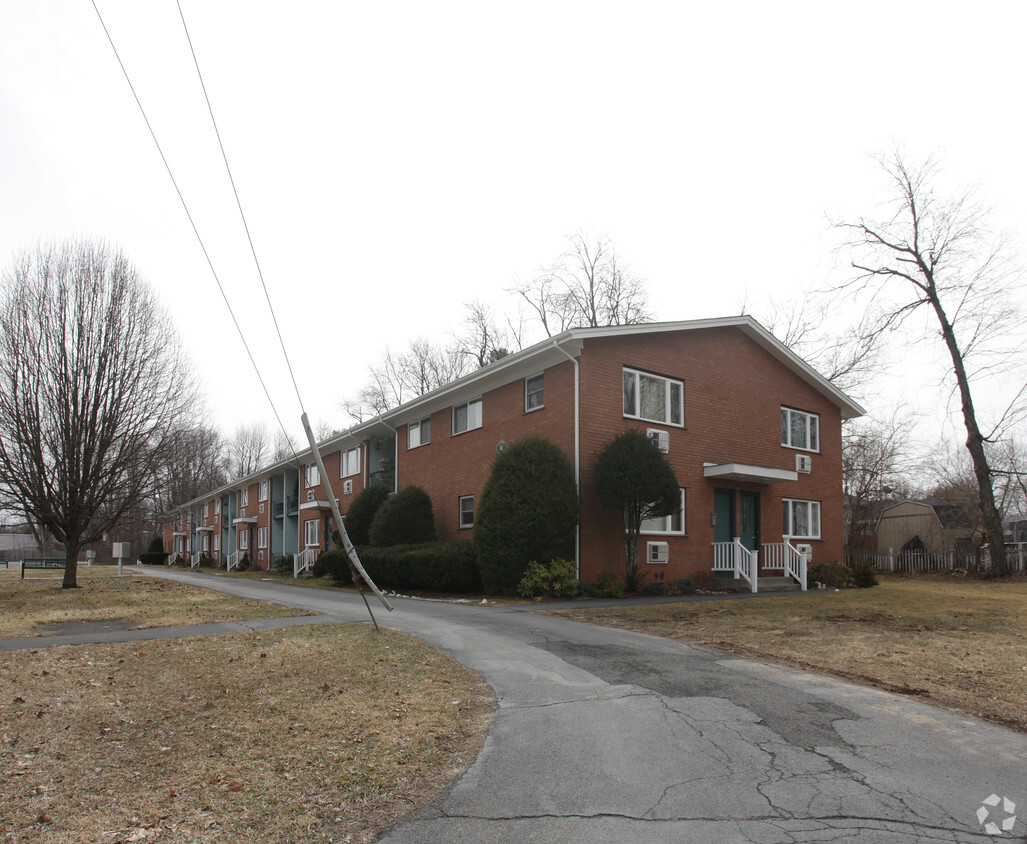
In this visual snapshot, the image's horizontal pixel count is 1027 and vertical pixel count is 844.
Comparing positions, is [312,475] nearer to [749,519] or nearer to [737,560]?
[749,519]

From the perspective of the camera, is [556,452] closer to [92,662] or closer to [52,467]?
[92,662]

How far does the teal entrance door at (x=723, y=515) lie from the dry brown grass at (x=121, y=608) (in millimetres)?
11586

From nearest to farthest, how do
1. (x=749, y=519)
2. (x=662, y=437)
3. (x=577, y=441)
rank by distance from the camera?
(x=577, y=441) → (x=662, y=437) → (x=749, y=519)

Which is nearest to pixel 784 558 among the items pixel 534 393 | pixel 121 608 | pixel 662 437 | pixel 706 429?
pixel 706 429

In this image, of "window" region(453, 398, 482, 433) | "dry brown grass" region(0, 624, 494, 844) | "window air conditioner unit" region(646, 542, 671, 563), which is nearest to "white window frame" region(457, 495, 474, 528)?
"window" region(453, 398, 482, 433)

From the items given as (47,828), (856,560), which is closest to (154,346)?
(47,828)

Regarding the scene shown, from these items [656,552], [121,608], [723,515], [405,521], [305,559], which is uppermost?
[723,515]

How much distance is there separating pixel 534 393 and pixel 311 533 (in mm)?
19488

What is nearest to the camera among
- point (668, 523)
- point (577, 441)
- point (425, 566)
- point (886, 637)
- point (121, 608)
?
point (886, 637)

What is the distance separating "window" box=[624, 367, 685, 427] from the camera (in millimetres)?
19031

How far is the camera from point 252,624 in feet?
39.0

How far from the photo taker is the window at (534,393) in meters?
19.3

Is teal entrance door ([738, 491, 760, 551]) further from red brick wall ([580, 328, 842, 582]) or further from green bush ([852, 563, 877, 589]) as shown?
green bush ([852, 563, 877, 589])

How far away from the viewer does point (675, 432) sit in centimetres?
1978
